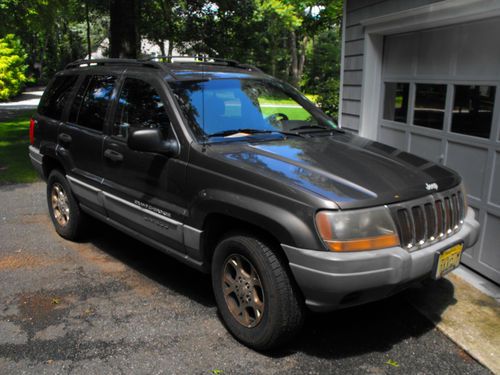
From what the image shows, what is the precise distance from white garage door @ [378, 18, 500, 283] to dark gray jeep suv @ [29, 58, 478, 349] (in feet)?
3.17

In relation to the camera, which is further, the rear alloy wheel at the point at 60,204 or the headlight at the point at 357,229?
the rear alloy wheel at the point at 60,204

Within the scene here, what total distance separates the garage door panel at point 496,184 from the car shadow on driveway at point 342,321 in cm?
86

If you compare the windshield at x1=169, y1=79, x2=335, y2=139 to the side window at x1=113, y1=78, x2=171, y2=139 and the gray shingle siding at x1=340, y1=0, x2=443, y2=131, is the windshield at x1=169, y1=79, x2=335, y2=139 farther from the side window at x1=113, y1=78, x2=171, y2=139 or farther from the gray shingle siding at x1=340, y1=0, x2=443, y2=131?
the gray shingle siding at x1=340, y1=0, x2=443, y2=131

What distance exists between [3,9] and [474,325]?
15.1 metres

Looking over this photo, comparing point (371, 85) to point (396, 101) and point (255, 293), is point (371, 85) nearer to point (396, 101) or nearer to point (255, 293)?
point (396, 101)

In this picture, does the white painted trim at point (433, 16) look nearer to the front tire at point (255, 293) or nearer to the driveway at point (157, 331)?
the driveway at point (157, 331)

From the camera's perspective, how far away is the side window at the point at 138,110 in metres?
3.94

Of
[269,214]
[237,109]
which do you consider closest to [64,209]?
[237,109]

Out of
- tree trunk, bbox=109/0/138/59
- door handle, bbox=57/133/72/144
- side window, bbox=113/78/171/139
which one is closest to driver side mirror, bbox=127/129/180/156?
side window, bbox=113/78/171/139

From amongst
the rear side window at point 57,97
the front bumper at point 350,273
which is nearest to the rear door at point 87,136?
the rear side window at point 57,97

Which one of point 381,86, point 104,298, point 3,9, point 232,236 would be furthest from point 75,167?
point 3,9

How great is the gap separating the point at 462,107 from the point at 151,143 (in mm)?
3020

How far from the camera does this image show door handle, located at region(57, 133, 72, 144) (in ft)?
16.4

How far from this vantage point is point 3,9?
14219 mm
